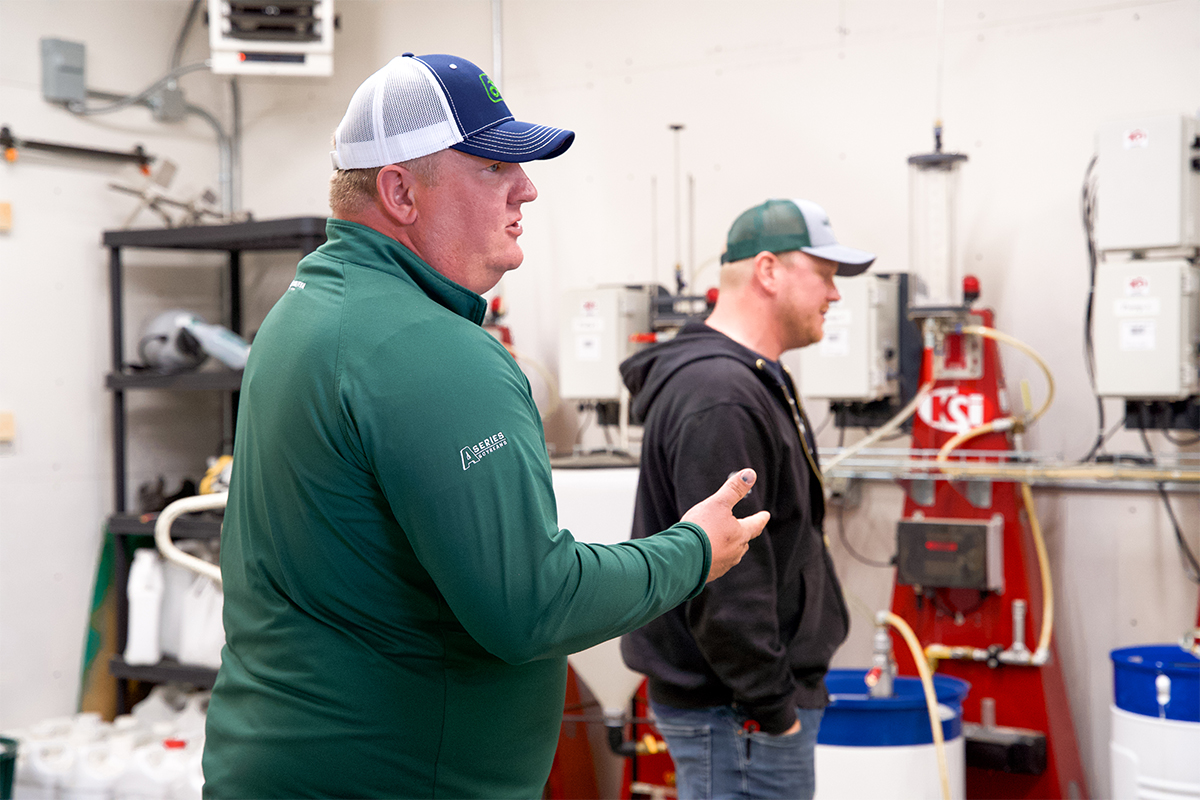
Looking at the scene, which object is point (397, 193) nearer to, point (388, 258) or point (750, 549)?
point (388, 258)

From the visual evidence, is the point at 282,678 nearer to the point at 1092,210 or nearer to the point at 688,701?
the point at 688,701

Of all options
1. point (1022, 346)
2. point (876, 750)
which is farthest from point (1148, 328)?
point (876, 750)

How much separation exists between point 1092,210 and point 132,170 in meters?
3.37

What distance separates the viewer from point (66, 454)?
12.8ft

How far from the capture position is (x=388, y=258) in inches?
41.3

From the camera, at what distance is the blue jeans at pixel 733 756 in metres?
1.76

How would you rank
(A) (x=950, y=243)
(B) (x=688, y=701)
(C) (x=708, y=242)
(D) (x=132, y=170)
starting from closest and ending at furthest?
(B) (x=688, y=701), (A) (x=950, y=243), (C) (x=708, y=242), (D) (x=132, y=170)

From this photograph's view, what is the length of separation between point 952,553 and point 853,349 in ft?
2.03

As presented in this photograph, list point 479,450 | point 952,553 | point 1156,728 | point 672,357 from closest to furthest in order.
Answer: point 479,450 → point 672,357 → point 1156,728 → point 952,553

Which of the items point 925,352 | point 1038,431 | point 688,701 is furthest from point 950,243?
point 688,701

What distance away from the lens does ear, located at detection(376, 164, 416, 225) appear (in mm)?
1061

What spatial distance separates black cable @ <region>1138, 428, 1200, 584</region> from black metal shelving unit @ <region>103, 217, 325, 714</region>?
263 cm

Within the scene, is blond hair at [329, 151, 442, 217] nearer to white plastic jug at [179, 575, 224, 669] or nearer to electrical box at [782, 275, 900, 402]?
electrical box at [782, 275, 900, 402]

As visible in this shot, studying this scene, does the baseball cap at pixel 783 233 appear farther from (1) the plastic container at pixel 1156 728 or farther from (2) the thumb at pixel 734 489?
(1) the plastic container at pixel 1156 728
